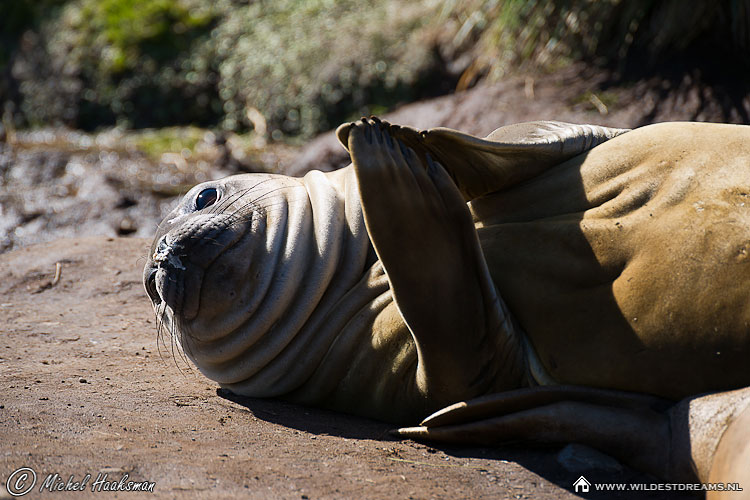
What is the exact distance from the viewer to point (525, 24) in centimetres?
729

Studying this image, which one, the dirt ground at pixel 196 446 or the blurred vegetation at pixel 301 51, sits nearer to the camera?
the dirt ground at pixel 196 446

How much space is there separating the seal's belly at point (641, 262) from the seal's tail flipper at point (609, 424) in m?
0.06

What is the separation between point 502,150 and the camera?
2910mm

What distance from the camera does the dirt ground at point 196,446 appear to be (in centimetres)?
233

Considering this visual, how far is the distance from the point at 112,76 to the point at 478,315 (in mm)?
8922

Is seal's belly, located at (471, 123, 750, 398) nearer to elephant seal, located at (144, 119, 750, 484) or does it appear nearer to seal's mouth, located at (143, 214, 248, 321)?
elephant seal, located at (144, 119, 750, 484)

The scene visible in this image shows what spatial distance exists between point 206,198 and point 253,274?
46 centimetres

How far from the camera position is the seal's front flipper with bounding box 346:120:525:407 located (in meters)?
2.59

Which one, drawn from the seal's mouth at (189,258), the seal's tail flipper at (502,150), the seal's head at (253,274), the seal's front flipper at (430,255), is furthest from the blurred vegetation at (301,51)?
the seal's mouth at (189,258)

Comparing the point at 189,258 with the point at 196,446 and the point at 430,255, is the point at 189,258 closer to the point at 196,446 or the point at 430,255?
the point at 196,446

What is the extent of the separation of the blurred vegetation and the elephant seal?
150 inches

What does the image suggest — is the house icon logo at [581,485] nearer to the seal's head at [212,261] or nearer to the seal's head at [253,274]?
the seal's head at [253,274]

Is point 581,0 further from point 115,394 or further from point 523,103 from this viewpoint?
point 115,394

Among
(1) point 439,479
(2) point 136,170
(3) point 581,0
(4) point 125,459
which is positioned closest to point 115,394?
(4) point 125,459
